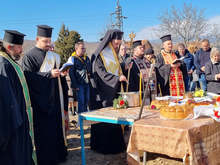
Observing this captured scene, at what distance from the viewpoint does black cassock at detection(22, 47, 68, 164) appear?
3816 mm

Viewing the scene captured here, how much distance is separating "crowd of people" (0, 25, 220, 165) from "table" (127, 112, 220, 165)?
47 centimetres

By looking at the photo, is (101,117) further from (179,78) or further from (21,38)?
(179,78)

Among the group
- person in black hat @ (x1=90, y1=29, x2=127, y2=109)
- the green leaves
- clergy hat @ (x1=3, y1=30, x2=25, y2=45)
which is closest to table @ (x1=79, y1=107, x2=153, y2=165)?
person in black hat @ (x1=90, y1=29, x2=127, y2=109)

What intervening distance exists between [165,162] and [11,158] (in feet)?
7.88

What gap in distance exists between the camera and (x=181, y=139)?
2471 mm

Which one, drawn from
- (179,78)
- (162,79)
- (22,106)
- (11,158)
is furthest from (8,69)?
(179,78)

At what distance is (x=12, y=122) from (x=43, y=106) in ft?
3.81

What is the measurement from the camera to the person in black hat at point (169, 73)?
16.5 feet

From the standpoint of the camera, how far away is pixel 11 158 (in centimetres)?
279

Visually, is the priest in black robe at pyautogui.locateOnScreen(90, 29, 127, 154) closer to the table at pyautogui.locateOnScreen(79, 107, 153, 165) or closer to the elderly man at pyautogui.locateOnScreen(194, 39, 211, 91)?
the table at pyautogui.locateOnScreen(79, 107, 153, 165)

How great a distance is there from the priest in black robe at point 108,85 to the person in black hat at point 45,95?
2.45 ft

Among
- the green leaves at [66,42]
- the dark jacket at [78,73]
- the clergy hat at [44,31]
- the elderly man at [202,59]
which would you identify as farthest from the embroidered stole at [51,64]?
the green leaves at [66,42]

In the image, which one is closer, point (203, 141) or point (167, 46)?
point (203, 141)

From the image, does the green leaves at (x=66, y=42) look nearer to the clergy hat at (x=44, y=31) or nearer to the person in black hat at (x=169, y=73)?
the person in black hat at (x=169, y=73)
